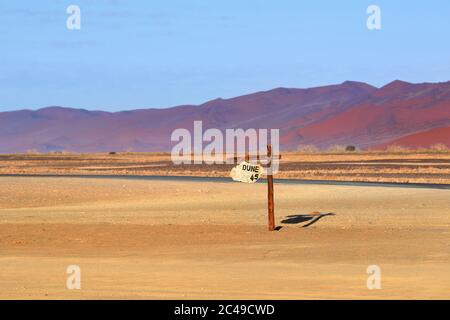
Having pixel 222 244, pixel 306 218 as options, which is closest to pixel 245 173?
pixel 222 244

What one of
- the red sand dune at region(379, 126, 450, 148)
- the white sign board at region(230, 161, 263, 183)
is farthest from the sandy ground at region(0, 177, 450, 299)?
the red sand dune at region(379, 126, 450, 148)

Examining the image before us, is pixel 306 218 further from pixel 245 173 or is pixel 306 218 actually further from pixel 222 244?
pixel 222 244

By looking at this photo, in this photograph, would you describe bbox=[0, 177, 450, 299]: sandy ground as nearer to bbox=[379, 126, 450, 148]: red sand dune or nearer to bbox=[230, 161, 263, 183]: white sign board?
bbox=[230, 161, 263, 183]: white sign board

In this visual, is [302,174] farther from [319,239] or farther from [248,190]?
[319,239]

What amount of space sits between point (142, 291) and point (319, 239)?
28.3 ft

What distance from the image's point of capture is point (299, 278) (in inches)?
585

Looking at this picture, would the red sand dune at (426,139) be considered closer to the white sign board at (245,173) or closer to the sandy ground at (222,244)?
the sandy ground at (222,244)

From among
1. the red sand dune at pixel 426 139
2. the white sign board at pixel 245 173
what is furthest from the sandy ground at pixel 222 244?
the red sand dune at pixel 426 139

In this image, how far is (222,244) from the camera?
20844mm

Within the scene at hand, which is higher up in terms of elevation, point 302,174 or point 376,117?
point 376,117

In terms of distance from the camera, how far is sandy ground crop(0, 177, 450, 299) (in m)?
13.9
